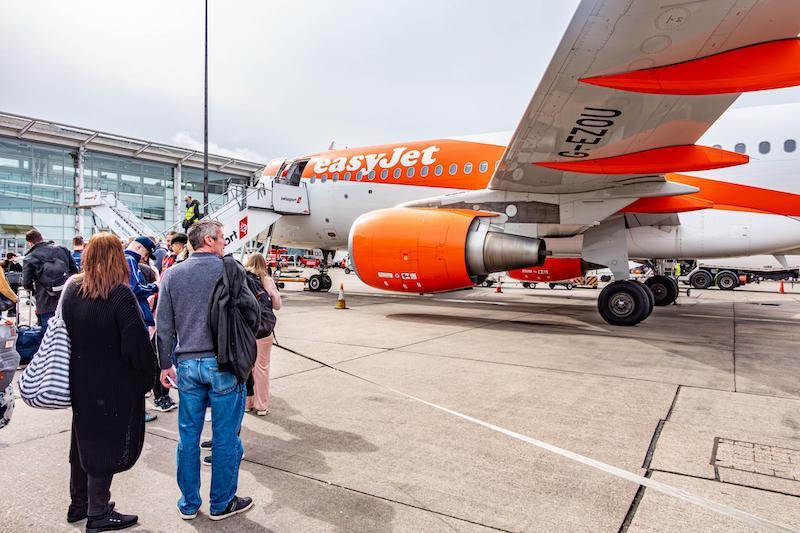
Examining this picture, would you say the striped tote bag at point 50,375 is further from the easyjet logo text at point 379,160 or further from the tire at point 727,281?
the tire at point 727,281

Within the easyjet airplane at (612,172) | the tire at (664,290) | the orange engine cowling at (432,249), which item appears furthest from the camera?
the tire at (664,290)

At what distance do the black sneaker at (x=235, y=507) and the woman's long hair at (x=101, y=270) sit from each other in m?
1.24

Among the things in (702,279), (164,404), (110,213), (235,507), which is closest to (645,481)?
(235,507)

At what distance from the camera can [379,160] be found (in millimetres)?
12203

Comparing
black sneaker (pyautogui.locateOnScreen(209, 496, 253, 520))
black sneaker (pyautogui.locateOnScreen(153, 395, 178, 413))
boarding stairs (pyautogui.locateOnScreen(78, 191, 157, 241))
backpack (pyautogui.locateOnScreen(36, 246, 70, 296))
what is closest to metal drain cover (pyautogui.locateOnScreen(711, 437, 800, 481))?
black sneaker (pyautogui.locateOnScreen(209, 496, 253, 520))

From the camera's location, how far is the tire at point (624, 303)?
8531mm

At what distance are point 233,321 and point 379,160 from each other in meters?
10.2

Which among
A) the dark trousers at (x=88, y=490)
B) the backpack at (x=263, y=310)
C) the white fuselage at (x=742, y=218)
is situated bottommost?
the dark trousers at (x=88, y=490)

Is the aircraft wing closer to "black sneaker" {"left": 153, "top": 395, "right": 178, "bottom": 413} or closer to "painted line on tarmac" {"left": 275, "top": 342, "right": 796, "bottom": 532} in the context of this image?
"painted line on tarmac" {"left": 275, "top": 342, "right": 796, "bottom": 532}

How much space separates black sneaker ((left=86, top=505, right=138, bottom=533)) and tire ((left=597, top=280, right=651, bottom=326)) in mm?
8293

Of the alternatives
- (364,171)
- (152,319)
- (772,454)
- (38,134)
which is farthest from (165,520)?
(38,134)

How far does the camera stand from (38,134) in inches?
1209

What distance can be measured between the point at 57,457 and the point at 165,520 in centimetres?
129

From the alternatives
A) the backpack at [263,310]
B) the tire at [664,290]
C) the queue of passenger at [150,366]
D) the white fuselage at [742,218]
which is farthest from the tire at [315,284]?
the queue of passenger at [150,366]
